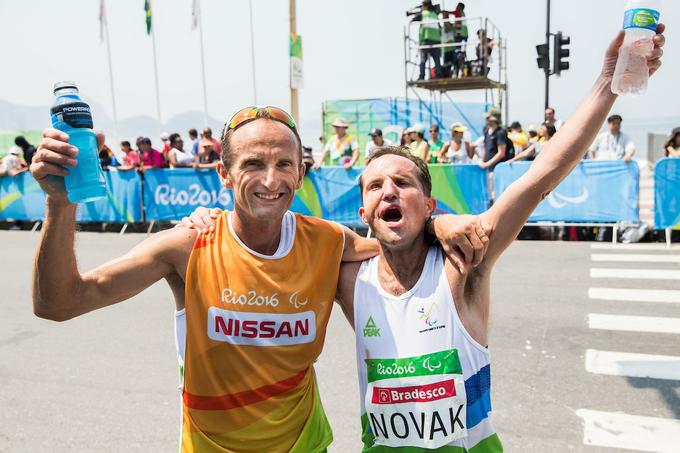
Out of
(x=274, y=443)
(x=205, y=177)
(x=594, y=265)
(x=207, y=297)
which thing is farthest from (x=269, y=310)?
(x=205, y=177)

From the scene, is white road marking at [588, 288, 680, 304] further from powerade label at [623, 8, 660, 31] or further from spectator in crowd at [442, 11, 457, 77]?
spectator in crowd at [442, 11, 457, 77]

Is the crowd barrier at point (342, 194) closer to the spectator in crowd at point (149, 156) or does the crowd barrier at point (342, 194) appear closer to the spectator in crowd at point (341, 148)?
the spectator in crowd at point (149, 156)

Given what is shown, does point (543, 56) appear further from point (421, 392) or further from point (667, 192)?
point (421, 392)

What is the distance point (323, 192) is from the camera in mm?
12250

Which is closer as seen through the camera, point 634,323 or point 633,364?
point 633,364

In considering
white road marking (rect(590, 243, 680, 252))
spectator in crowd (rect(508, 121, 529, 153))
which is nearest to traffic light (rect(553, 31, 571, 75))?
spectator in crowd (rect(508, 121, 529, 153))

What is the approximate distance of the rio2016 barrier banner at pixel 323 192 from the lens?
11320 mm

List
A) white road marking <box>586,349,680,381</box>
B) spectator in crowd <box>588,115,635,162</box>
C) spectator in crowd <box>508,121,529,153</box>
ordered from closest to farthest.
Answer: white road marking <box>586,349,680,381</box> < spectator in crowd <box>588,115,635,162</box> < spectator in crowd <box>508,121,529,153</box>

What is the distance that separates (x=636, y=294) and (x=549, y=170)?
5.90m

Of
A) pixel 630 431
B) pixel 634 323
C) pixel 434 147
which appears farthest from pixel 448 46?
pixel 630 431

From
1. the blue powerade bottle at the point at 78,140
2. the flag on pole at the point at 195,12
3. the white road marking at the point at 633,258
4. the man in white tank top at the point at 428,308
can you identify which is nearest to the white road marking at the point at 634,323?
the white road marking at the point at 633,258

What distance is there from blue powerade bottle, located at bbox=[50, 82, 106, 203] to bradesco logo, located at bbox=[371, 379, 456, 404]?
1.23 metres

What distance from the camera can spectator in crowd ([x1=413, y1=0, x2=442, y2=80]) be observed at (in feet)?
55.4

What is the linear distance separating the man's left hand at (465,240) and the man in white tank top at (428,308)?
0.02 metres
